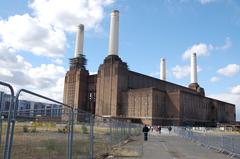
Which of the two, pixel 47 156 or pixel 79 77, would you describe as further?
pixel 79 77

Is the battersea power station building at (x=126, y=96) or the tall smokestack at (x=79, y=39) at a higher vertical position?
the tall smokestack at (x=79, y=39)

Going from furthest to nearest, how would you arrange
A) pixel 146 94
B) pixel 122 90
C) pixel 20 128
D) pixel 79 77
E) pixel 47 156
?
pixel 79 77 < pixel 122 90 < pixel 146 94 < pixel 47 156 < pixel 20 128

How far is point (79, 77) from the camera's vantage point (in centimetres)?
14500

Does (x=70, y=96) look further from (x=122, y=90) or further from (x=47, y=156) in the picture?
(x=47, y=156)

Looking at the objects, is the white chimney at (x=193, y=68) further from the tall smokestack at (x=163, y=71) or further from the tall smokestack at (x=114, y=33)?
the tall smokestack at (x=114, y=33)

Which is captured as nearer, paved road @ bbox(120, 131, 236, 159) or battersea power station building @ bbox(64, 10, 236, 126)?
paved road @ bbox(120, 131, 236, 159)

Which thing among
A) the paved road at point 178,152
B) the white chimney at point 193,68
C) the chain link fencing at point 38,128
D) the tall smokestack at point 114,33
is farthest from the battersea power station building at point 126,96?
the chain link fencing at point 38,128

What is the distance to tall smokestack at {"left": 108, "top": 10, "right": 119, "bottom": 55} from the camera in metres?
130

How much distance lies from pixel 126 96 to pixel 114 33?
24.8m

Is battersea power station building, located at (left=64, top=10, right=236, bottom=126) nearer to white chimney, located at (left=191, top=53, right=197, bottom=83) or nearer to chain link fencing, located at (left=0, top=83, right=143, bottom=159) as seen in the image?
white chimney, located at (left=191, top=53, right=197, bottom=83)

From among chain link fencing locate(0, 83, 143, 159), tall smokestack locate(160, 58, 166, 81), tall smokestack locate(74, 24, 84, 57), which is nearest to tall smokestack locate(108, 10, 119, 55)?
tall smokestack locate(74, 24, 84, 57)

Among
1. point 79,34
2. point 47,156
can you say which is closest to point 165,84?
point 79,34

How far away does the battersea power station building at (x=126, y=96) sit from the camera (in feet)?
414

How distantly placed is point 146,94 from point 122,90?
12.7m
